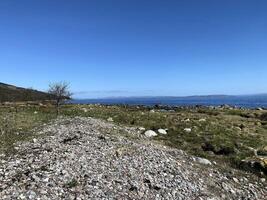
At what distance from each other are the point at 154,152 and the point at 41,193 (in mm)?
10848

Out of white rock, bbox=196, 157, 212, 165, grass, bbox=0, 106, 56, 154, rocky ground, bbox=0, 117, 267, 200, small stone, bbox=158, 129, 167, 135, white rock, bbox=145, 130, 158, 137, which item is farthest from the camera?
small stone, bbox=158, 129, 167, 135

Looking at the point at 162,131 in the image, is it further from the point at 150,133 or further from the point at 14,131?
the point at 14,131

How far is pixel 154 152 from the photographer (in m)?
26.1

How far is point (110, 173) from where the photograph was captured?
20.1 meters

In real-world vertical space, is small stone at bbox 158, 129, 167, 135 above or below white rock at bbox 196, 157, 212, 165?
above

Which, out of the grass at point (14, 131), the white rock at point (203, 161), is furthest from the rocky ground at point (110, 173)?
the grass at point (14, 131)

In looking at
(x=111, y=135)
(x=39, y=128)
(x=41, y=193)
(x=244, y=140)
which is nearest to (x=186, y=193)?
(x=41, y=193)

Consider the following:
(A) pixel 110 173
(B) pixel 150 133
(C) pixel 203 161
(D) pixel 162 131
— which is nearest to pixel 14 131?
(B) pixel 150 133

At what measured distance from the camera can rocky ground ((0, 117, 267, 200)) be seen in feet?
57.5

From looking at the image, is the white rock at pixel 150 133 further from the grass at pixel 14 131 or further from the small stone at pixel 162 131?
the grass at pixel 14 131

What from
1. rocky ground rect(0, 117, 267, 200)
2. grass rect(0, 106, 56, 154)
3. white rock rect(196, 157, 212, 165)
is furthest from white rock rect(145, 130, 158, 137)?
grass rect(0, 106, 56, 154)

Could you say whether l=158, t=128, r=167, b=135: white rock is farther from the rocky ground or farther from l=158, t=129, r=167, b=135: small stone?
the rocky ground

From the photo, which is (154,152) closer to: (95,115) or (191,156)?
(191,156)

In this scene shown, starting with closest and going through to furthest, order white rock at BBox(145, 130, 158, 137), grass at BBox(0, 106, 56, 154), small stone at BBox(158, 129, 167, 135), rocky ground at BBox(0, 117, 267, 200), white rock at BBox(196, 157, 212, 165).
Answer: rocky ground at BBox(0, 117, 267, 200) → white rock at BBox(196, 157, 212, 165) → grass at BBox(0, 106, 56, 154) → white rock at BBox(145, 130, 158, 137) → small stone at BBox(158, 129, 167, 135)
